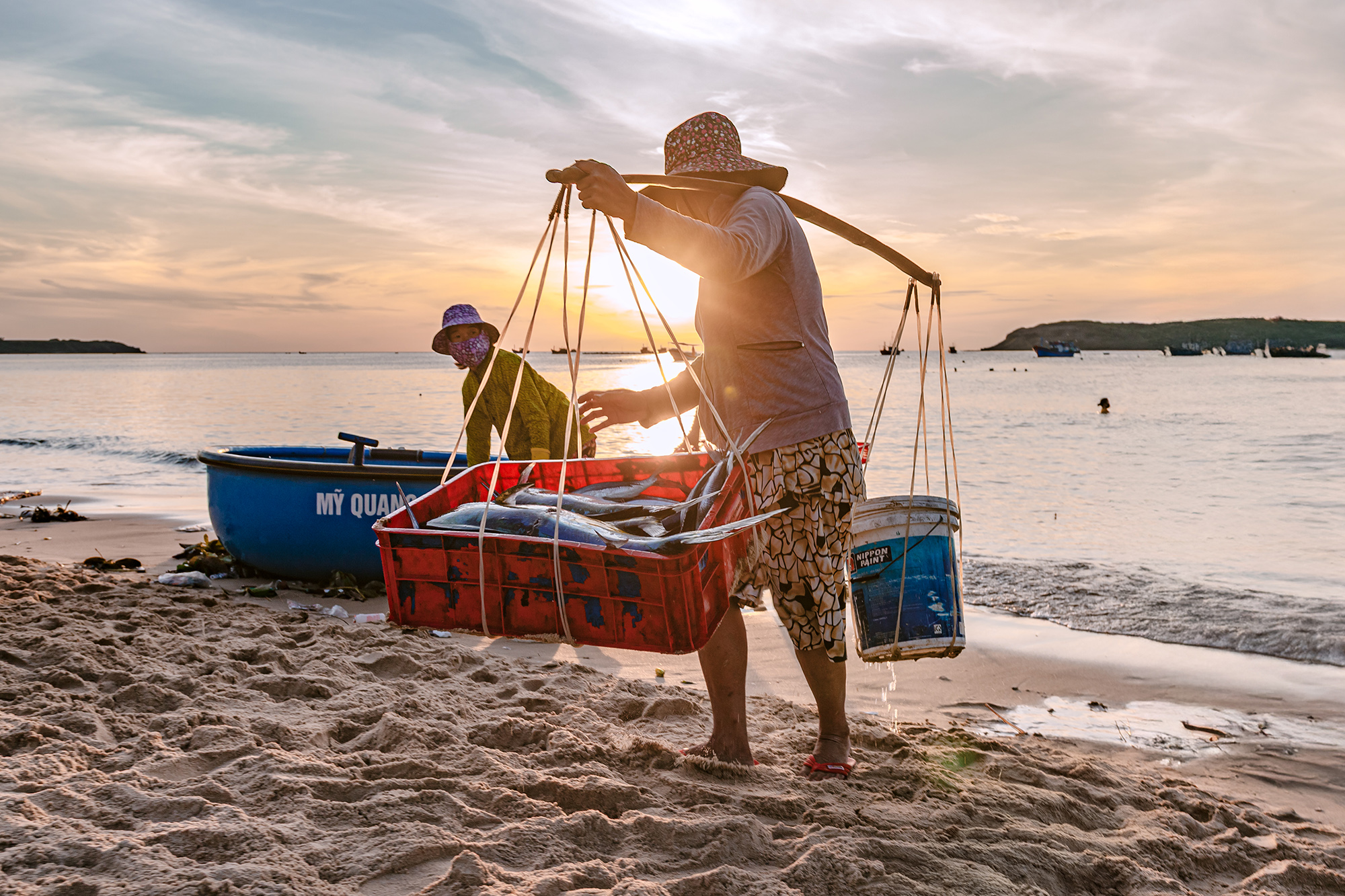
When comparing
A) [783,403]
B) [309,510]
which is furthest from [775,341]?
[309,510]

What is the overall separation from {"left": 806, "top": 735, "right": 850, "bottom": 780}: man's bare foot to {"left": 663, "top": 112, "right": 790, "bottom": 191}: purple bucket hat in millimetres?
1996

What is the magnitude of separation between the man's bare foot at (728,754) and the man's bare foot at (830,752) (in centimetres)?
23

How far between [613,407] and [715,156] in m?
0.97

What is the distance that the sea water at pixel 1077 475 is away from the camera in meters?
6.32

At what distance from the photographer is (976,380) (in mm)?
55469

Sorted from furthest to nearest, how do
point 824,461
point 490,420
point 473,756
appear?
point 490,420 → point 473,756 → point 824,461

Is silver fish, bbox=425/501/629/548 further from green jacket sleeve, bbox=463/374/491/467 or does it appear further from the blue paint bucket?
green jacket sleeve, bbox=463/374/491/467

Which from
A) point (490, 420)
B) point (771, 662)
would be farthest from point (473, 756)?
point (490, 420)

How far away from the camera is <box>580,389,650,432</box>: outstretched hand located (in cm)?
304

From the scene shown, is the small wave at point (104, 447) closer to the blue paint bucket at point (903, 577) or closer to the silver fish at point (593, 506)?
the silver fish at point (593, 506)

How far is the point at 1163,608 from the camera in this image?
20.0 ft

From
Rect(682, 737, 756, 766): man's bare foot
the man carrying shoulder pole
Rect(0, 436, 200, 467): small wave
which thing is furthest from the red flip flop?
Rect(0, 436, 200, 467): small wave

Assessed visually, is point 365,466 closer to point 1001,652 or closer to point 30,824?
point 30,824

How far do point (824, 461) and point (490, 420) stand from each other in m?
3.22
